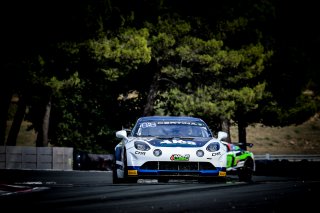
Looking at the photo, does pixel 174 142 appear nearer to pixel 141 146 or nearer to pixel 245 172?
pixel 141 146

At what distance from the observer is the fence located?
33938 mm

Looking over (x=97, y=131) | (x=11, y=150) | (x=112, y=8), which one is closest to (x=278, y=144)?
(x=97, y=131)

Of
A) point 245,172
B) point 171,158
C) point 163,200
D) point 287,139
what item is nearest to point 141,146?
point 171,158

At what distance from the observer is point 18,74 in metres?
37.6

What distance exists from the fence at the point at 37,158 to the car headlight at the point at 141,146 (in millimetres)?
20161

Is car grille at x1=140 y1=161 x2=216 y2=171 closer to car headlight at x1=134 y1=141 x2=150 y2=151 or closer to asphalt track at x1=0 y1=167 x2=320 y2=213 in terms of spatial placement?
car headlight at x1=134 y1=141 x2=150 y2=151

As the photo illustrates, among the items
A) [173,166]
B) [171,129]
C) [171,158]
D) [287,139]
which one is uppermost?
[287,139]

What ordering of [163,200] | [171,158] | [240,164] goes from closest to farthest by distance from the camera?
[163,200] < [171,158] < [240,164]

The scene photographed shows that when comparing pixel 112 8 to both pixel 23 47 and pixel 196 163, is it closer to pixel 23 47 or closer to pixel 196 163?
pixel 23 47

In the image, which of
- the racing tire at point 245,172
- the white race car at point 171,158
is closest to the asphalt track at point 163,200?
the white race car at point 171,158

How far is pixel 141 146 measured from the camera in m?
13.9

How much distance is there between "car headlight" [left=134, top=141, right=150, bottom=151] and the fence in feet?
66.1

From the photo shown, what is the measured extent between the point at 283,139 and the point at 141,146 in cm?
8247

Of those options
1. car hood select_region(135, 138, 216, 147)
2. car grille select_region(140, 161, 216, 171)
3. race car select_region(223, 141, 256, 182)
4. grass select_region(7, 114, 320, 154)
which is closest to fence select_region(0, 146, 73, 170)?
race car select_region(223, 141, 256, 182)
